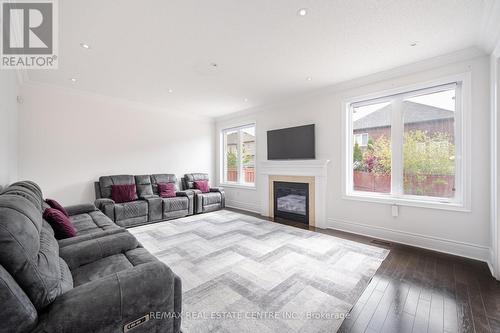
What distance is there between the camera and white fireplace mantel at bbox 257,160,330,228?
4164 mm

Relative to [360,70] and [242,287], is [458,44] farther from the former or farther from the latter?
[242,287]

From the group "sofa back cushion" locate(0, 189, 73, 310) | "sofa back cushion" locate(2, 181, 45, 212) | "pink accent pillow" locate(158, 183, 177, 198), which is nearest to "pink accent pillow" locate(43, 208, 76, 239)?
"sofa back cushion" locate(2, 181, 45, 212)

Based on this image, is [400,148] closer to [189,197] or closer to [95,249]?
[95,249]

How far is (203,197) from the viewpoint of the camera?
5.33m

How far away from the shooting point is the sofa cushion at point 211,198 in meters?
5.36

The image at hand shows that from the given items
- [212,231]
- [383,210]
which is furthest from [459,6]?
[212,231]

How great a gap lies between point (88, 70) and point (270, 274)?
4.00 meters

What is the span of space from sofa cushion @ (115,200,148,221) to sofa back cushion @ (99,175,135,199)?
535 mm

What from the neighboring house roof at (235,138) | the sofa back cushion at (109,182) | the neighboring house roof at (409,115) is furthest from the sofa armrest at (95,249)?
the neighboring house roof at (235,138)

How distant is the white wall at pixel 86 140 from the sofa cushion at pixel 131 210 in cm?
95

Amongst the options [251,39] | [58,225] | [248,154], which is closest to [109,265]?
[58,225]

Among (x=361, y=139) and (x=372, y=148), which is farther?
(x=361, y=139)

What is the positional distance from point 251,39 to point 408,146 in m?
2.87

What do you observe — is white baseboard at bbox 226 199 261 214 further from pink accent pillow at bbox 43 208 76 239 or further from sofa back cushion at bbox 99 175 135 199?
pink accent pillow at bbox 43 208 76 239
